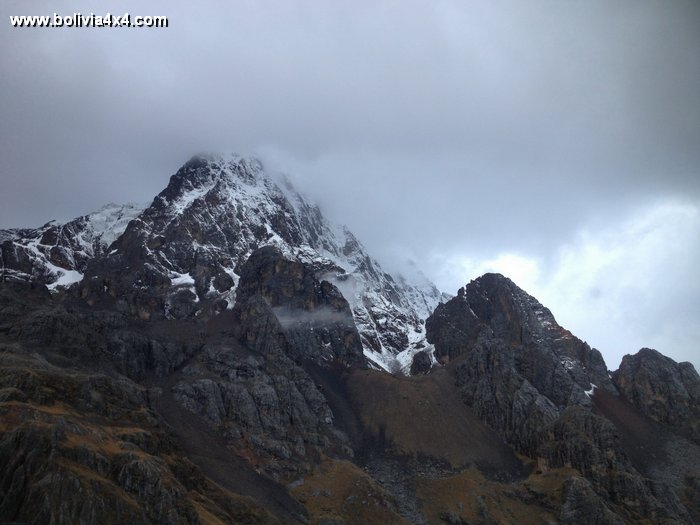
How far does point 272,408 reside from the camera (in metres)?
180

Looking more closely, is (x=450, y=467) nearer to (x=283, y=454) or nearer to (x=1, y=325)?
(x=283, y=454)

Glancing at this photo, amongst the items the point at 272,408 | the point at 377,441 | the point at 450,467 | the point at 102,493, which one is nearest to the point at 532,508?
the point at 450,467

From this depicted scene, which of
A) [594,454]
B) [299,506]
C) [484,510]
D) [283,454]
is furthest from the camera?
[594,454]

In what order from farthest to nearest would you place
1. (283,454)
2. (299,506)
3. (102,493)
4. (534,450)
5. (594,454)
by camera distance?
1. (534,450)
2. (594,454)
3. (283,454)
4. (299,506)
5. (102,493)

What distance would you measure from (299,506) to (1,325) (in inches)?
3965

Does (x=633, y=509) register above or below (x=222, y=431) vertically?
below

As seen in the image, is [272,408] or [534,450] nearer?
[272,408]

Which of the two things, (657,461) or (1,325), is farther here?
(657,461)

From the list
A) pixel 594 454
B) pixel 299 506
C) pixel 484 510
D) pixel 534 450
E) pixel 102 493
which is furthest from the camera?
pixel 534 450

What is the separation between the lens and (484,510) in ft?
502

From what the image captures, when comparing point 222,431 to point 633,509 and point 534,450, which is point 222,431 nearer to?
point 534,450

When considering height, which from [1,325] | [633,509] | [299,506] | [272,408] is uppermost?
[1,325]

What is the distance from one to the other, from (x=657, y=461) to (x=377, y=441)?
101 meters

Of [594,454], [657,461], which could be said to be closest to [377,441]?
[594,454]
